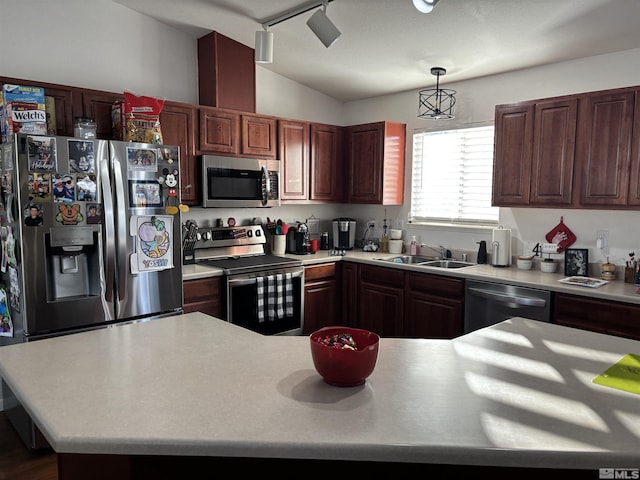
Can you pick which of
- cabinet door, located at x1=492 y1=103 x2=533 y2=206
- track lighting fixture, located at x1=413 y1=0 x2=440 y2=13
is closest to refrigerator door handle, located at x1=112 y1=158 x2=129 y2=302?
track lighting fixture, located at x1=413 y1=0 x2=440 y2=13

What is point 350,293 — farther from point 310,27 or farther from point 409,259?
point 310,27

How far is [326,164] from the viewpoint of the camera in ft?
15.2

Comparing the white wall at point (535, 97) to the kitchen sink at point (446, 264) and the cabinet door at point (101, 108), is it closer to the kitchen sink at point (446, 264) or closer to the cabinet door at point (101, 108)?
the kitchen sink at point (446, 264)

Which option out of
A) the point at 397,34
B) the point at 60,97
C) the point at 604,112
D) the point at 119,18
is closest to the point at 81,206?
the point at 60,97

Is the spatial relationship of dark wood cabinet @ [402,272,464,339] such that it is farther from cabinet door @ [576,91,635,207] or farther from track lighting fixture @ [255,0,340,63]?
track lighting fixture @ [255,0,340,63]

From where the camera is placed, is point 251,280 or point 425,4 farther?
point 251,280

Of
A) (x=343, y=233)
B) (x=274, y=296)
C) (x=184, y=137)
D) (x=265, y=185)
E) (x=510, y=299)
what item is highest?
(x=184, y=137)

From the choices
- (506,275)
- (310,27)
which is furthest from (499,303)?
(310,27)

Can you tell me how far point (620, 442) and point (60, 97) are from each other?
3361mm

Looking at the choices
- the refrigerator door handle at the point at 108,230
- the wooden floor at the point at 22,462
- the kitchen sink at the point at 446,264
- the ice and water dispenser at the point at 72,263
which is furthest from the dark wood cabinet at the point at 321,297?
the wooden floor at the point at 22,462

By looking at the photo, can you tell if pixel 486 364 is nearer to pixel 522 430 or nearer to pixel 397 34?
pixel 522 430

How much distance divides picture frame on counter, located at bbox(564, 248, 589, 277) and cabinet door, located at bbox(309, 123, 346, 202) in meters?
2.18

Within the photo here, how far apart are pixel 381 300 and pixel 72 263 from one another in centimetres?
242

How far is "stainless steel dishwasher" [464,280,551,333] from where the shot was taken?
10.1 feet
